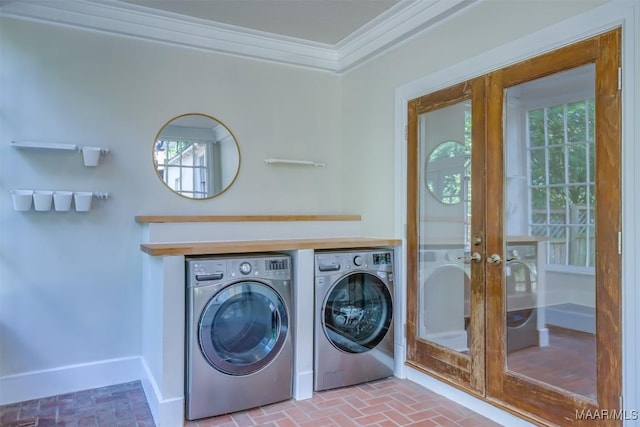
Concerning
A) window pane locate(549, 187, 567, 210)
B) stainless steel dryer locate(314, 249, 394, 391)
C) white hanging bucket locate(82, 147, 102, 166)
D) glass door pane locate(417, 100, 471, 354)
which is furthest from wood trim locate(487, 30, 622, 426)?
white hanging bucket locate(82, 147, 102, 166)

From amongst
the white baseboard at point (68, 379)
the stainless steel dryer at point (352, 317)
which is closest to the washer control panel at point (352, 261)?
the stainless steel dryer at point (352, 317)

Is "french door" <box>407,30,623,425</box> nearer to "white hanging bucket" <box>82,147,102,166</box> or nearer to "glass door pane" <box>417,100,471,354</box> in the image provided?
"glass door pane" <box>417,100,471,354</box>

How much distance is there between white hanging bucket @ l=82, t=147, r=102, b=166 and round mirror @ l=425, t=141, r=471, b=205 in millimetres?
2339

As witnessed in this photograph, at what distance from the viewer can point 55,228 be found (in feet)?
9.48

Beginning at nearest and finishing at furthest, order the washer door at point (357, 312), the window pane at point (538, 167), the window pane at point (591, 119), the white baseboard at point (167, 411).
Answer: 1. the window pane at point (591, 119)
2. the window pane at point (538, 167)
3. the white baseboard at point (167, 411)
4. the washer door at point (357, 312)

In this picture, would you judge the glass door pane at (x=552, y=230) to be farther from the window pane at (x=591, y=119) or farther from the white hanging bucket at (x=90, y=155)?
the white hanging bucket at (x=90, y=155)

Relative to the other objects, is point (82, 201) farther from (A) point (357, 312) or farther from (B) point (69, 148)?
(A) point (357, 312)

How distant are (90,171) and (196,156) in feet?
2.49

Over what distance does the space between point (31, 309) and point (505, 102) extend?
3355 millimetres

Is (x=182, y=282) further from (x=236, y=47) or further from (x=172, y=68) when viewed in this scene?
(x=236, y=47)

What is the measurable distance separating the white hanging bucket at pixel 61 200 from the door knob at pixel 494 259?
9.10ft

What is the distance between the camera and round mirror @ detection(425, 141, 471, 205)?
2693 millimetres

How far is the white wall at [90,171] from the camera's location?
9.16ft

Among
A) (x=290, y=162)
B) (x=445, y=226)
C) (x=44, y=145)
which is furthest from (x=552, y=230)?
(x=44, y=145)
